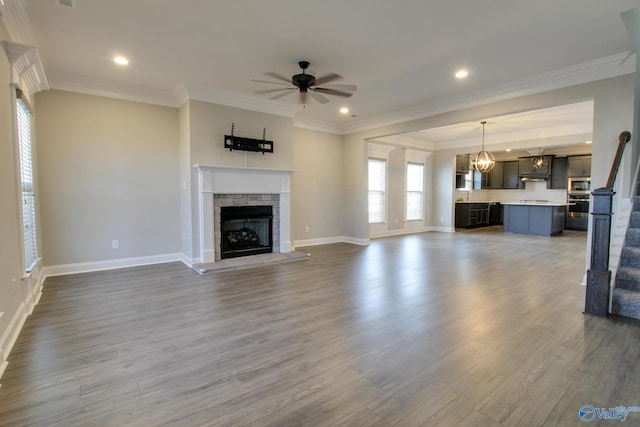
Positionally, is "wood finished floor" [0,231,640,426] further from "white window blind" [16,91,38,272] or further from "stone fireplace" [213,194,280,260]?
"stone fireplace" [213,194,280,260]

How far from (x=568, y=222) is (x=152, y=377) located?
1227 cm

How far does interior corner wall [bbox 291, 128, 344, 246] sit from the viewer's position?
22.6ft

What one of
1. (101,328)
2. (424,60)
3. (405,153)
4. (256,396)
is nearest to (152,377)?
(256,396)

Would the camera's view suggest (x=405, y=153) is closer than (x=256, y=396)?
No

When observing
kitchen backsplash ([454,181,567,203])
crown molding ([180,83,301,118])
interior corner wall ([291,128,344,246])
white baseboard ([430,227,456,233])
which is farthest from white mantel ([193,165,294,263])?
kitchen backsplash ([454,181,567,203])

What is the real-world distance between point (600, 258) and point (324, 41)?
3627 millimetres

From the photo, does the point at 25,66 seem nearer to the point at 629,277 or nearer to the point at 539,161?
the point at 629,277

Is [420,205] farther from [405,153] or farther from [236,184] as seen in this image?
[236,184]

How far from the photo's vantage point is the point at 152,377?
6.84 ft

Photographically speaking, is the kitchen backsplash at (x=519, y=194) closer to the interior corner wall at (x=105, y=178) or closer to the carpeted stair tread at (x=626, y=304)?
the carpeted stair tread at (x=626, y=304)

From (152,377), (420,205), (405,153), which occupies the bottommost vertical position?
(152,377)

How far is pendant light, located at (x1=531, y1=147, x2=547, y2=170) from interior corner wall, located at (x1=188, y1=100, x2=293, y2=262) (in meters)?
8.29

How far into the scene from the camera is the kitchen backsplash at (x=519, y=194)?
34.0 ft

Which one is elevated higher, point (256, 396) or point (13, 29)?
point (13, 29)
